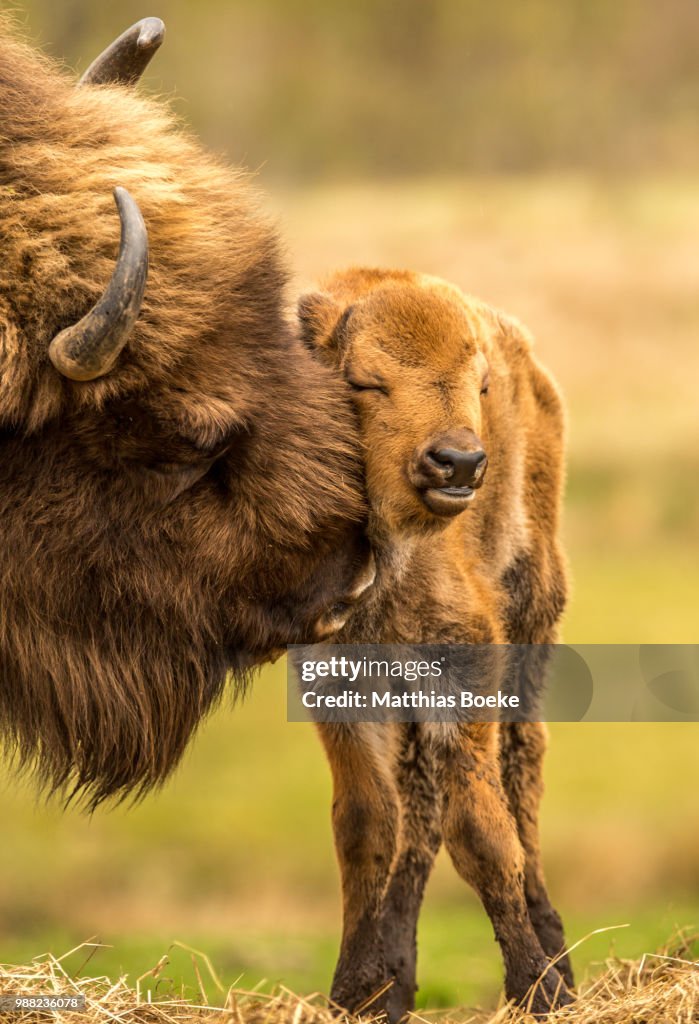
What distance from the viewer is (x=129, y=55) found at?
4.31 m

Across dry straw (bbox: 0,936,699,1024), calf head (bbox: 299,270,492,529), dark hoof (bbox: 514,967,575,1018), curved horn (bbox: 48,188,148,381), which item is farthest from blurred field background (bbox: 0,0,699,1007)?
dark hoof (bbox: 514,967,575,1018)

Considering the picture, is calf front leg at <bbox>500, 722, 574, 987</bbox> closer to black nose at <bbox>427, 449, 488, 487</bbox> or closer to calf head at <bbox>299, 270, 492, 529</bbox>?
calf head at <bbox>299, 270, 492, 529</bbox>

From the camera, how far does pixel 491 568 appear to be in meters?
4.39

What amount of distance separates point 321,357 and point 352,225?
66.7ft

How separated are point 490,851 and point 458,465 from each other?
1.21 metres

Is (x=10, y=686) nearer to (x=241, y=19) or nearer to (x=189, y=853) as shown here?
(x=189, y=853)

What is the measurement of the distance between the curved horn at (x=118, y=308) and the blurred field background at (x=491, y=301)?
754 mm

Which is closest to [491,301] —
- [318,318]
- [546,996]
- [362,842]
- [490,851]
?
[362,842]

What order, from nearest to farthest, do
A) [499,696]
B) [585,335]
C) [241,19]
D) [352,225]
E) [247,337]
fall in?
1. [247,337]
2. [499,696]
3. [585,335]
4. [352,225]
5. [241,19]

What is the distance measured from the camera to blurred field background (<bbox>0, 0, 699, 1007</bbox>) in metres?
11.3

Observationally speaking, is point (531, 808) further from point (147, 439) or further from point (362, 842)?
point (147, 439)

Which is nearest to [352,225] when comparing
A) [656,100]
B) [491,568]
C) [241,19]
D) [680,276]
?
[680,276]

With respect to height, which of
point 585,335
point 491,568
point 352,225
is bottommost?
point 491,568

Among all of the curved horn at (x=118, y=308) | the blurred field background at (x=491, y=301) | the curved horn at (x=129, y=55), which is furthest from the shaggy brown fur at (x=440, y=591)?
the curved horn at (x=129, y=55)
